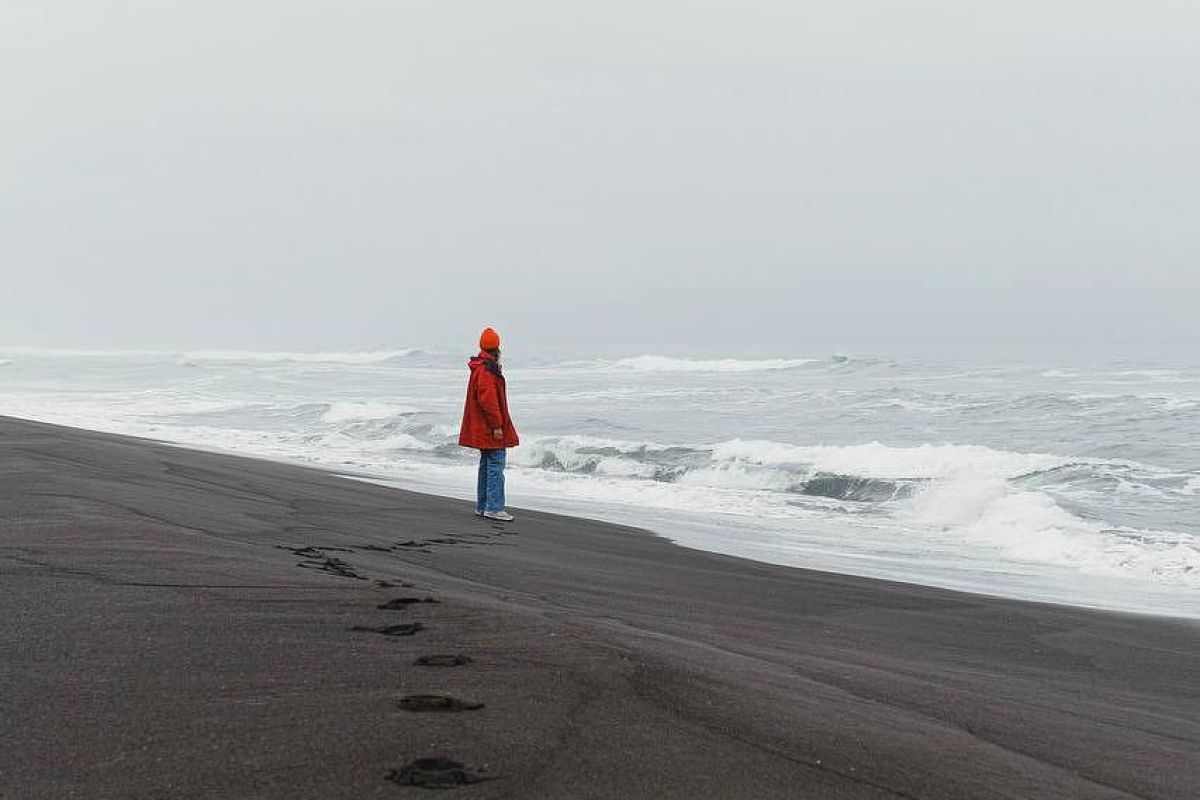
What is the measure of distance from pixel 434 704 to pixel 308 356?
80397mm

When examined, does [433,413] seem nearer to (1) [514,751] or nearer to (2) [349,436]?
(2) [349,436]

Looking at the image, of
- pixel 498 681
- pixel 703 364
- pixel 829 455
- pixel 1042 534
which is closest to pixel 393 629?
pixel 498 681

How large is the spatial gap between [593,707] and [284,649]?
3.46ft

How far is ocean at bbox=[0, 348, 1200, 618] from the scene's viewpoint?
1082cm

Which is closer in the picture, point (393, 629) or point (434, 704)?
point (434, 704)

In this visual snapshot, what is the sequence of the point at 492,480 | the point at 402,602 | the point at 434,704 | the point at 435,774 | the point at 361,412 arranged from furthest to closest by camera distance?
the point at 361,412
the point at 492,480
the point at 402,602
the point at 434,704
the point at 435,774

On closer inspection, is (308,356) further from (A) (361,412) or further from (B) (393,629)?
(B) (393,629)

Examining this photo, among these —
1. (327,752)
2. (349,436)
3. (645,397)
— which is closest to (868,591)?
(327,752)

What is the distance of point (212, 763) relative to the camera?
2.40 meters

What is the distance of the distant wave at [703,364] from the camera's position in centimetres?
5781

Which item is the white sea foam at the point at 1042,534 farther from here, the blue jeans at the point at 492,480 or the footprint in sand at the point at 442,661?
the footprint in sand at the point at 442,661

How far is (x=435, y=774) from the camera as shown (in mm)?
2443

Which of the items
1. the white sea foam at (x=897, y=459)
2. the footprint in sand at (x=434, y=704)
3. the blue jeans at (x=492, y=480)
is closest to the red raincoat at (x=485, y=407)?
the blue jeans at (x=492, y=480)

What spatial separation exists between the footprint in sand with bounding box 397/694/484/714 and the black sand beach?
0.01m
